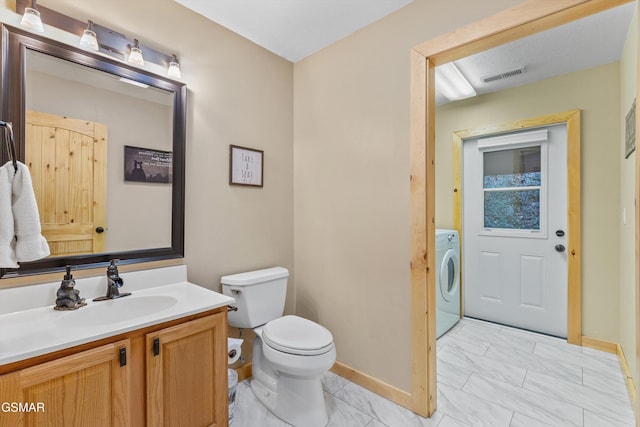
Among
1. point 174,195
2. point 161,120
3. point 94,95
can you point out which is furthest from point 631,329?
point 94,95

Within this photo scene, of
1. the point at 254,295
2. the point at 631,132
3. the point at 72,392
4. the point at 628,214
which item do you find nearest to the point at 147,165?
the point at 254,295

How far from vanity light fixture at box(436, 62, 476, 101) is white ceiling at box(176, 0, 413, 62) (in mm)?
898

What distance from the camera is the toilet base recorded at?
1664 mm

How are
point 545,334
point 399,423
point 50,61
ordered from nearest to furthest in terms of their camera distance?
1. point 50,61
2. point 399,423
3. point 545,334

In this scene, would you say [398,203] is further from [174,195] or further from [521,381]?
[521,381]

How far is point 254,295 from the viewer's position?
195cm

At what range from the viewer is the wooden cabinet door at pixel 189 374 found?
1205 millimetres

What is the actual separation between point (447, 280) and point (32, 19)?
3.42m

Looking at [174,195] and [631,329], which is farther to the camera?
[631,329]

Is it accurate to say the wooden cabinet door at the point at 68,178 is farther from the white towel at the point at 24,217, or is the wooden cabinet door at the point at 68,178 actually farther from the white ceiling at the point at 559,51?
the white ceiling at the point at 559,51

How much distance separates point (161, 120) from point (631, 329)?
3264 millimetres

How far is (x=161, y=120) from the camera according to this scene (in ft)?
5.72

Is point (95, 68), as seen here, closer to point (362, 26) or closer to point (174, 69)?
point (174, 69)

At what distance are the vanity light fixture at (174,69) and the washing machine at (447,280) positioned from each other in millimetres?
2443
